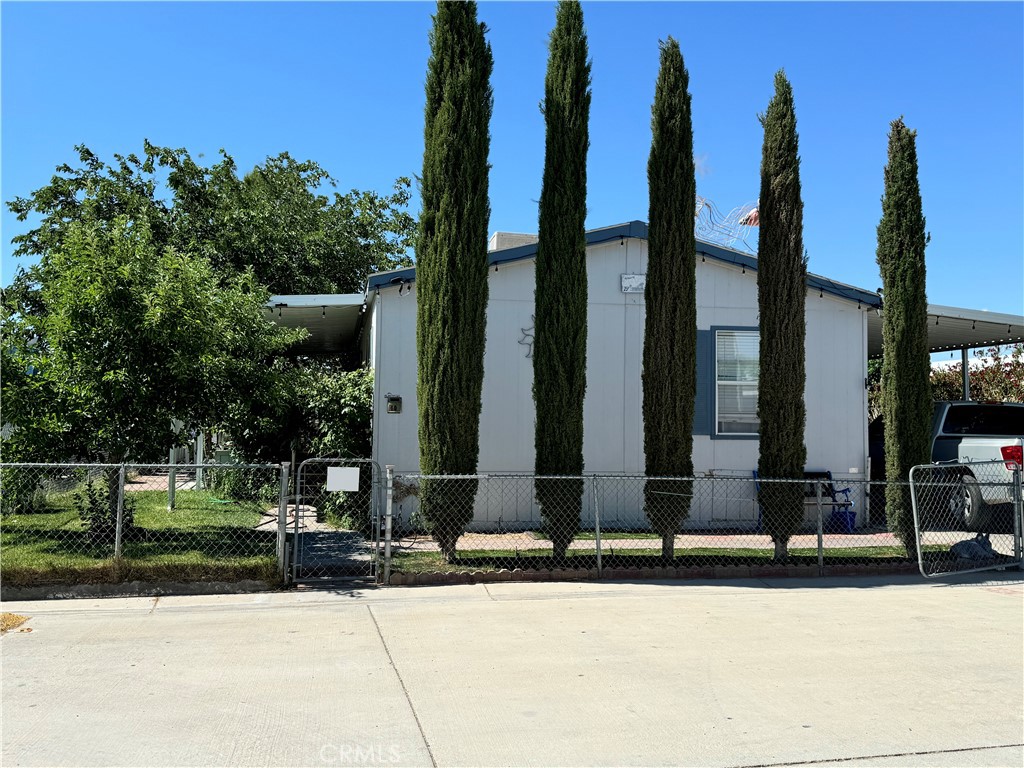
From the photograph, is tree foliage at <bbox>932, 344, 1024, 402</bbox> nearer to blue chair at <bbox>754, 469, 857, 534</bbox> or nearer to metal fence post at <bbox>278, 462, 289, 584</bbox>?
blue chair at <bbox>754, 469, 857, 534</bbox>

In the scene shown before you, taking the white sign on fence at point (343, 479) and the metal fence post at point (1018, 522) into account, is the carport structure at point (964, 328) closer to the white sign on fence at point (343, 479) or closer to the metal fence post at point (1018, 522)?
the metal fence post at point (1018, 522)

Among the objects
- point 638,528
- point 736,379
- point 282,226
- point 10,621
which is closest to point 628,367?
point 736,379

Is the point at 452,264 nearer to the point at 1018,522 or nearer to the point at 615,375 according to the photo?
the point at 615,375

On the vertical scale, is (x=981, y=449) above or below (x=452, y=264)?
below

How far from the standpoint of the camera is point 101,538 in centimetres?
948

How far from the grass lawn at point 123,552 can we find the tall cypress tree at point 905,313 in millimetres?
8454

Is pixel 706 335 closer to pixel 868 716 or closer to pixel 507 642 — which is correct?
pixel 507 642

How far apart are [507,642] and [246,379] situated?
5.38 m

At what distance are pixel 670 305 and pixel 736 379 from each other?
409 cm

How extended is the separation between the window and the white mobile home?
0.06 ft

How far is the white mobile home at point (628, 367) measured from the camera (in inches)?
505

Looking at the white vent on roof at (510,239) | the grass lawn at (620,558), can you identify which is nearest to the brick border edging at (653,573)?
the grass lawn at (620,558)

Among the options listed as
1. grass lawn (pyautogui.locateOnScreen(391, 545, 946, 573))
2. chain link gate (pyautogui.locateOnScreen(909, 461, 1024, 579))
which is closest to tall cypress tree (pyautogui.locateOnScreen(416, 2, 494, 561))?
grass lawn (pyautogui.locateOnScreen(391, 545, 946, 573))

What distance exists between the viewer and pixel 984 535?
452 inches
